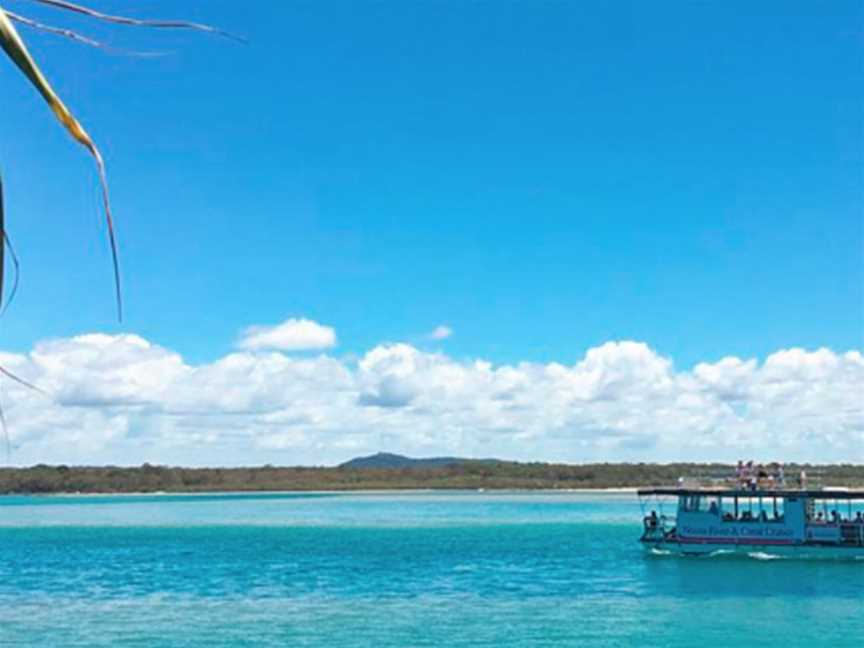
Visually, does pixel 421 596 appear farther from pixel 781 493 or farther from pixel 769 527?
pixel 769 527

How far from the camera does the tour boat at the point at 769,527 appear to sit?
56000mm

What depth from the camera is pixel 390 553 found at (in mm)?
73625

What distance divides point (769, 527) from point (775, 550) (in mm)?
1177

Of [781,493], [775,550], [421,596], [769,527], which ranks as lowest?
[421,596]

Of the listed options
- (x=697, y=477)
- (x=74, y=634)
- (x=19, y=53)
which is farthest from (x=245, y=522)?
(x=19, y=53)

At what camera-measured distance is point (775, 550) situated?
2231 inches

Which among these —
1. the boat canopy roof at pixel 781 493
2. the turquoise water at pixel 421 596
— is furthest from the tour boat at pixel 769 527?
the turquoise water at pixel 421 596

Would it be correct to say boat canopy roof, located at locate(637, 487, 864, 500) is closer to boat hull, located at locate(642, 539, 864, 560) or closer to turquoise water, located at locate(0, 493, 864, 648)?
boat hull, located at locate(642, 539, 864, 560)

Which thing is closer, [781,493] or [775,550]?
[781,493]

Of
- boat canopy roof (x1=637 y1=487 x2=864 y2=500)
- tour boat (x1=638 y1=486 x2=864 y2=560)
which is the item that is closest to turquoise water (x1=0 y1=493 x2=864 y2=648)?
tour boat (x1=638 y1=486 x2=864 y2=560)

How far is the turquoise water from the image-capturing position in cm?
3569

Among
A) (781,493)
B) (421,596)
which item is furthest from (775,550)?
(421,596)

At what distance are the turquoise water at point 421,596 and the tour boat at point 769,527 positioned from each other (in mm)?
816

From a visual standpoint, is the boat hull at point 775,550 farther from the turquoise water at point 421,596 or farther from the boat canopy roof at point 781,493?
the boat canopy roof at point 781,493
